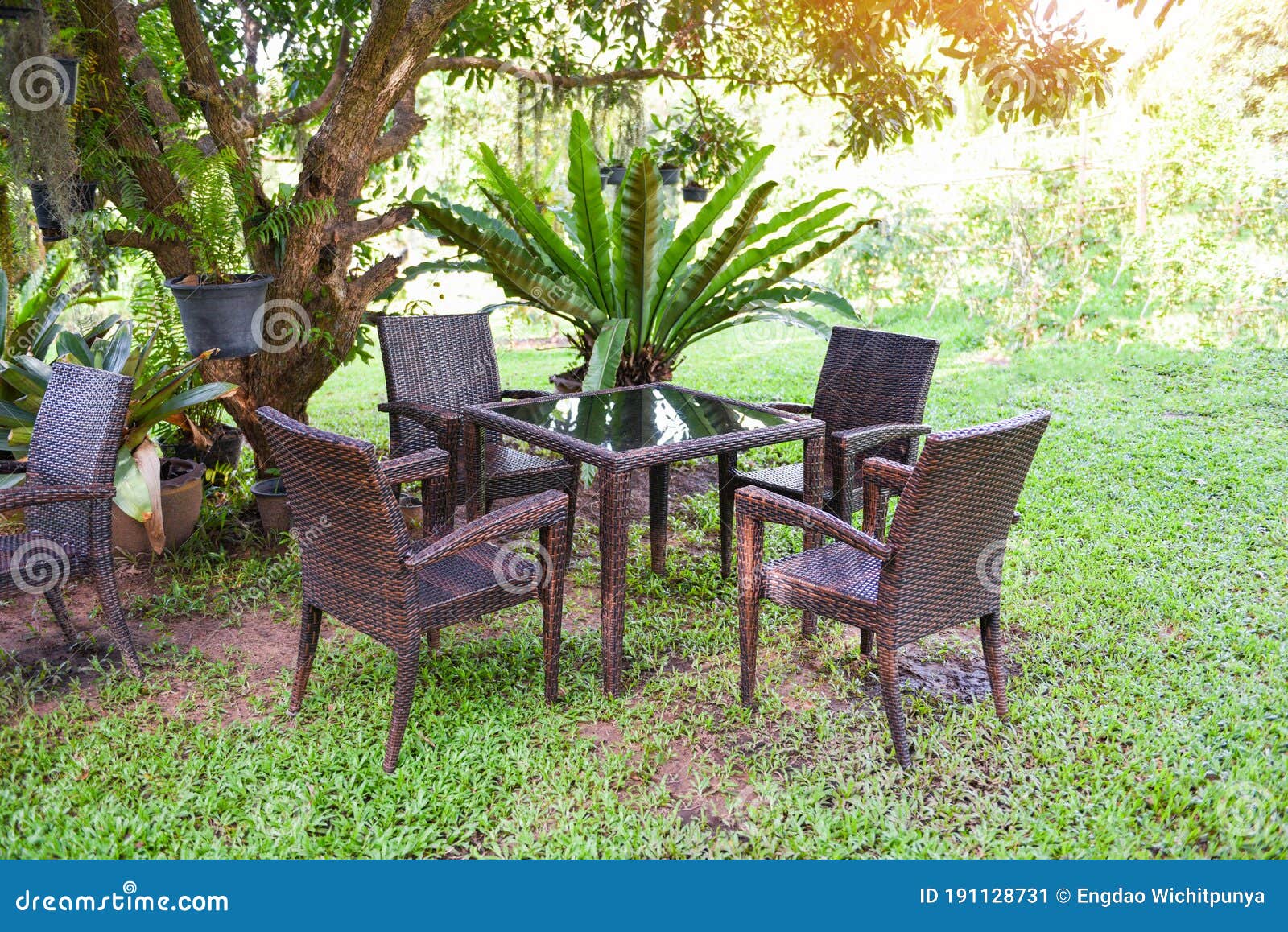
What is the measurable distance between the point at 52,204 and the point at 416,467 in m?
1.81

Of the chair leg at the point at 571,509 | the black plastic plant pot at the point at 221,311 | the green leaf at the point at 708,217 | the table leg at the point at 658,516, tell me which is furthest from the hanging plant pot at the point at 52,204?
the table leg at the point at 658,516

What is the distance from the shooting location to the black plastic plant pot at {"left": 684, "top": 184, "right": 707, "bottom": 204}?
6449 millimetres

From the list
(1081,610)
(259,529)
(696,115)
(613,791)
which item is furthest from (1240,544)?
(259,529)

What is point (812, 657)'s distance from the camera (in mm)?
2984

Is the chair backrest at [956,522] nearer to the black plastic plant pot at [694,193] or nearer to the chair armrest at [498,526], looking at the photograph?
the chair armrest at [498,526]

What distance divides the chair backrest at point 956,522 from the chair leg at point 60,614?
238 centimetres

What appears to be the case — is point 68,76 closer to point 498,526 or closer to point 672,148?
point 498,526

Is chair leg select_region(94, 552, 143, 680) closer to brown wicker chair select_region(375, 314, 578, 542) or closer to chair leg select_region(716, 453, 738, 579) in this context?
brown wicker chair select_region(375, 314, 578, 542)

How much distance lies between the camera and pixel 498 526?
2404 mm

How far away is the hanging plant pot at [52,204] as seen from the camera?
3.50 m

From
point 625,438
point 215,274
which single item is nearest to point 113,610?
point 215,274

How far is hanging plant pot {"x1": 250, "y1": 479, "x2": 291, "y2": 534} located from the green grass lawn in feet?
0.34

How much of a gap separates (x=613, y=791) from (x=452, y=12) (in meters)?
2.84
